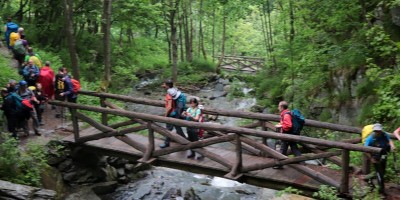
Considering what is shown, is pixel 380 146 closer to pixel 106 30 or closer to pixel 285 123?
pixel 285 123

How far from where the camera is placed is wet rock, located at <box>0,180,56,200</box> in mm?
8889

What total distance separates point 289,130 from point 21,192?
5.89m

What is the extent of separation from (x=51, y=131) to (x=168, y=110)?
4456 millimetres

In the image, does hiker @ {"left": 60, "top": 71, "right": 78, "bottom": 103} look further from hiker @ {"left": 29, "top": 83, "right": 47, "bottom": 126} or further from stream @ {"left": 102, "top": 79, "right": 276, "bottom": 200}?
stream @ {"left": 102, "top": 79, "right": 276, "bottom": 200}

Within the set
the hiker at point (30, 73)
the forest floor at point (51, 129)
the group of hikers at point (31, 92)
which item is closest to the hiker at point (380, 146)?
the forest floor at point (51, 129)

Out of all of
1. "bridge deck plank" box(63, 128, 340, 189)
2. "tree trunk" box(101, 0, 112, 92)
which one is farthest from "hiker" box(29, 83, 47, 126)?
"tree trunk" box(101, 0, 112, 92)

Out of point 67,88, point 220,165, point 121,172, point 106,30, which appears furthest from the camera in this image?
point 106,30

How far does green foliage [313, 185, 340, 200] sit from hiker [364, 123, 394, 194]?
32.2 inches

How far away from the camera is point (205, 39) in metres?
42.0

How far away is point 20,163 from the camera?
33.0 feet

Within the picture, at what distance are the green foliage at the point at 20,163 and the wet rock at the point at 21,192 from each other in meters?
0.59

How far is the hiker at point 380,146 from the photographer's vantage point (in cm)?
738

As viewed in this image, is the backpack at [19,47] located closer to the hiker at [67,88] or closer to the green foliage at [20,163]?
the hiker at [67,88]

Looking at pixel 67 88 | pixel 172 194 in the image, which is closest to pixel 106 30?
pixel 67 88
